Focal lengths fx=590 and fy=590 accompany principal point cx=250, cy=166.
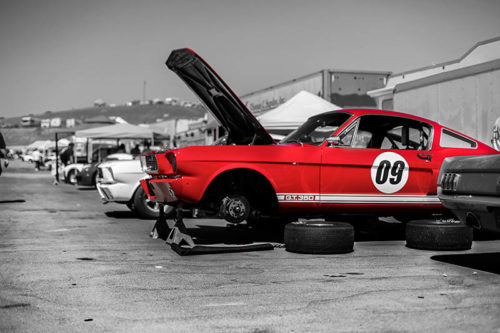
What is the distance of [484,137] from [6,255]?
7016 millimetres

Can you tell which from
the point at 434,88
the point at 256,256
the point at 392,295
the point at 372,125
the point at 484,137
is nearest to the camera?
the point at 392,295

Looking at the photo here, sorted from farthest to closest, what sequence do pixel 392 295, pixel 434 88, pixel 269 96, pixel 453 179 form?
pixel 269 96 → pixel 434 88 → pixel 453 179 → pixel 392 295

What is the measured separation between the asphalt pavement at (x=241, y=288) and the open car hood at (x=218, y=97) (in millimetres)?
1372

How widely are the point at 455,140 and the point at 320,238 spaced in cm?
295

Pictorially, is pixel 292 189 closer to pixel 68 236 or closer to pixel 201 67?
pixel 201 67


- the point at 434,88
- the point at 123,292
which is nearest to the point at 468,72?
the point at 434,88

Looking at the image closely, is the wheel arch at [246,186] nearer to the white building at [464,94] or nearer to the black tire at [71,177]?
the white building at [464,94]

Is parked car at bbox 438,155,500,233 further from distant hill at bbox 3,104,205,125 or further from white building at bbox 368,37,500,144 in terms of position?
distant hill at bbox 3,104,205,125

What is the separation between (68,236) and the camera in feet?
25.6

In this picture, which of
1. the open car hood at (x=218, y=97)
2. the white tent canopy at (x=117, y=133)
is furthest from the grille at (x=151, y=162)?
the white tent canopy at (x=117, y=133)

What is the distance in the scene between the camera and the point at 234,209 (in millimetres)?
6402

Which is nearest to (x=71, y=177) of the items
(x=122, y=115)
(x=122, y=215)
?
(x=122, y=215)

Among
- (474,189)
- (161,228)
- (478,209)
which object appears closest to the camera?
(478,209)

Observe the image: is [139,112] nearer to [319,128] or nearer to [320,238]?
[319,128]
